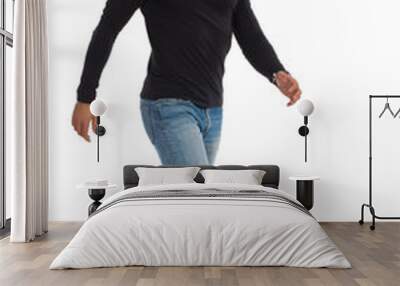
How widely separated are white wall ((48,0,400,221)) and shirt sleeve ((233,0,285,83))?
8 cm

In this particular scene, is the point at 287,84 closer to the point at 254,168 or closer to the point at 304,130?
the point at 304,130

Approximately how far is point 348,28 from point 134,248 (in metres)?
4.17

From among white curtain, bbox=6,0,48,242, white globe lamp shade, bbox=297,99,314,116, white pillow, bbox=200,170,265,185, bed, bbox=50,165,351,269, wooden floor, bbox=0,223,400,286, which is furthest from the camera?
white globe lamp shade, bbox=297,99,314,116

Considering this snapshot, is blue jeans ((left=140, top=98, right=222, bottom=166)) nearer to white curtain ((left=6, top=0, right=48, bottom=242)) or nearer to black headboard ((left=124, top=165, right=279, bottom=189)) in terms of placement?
black headboard ((left=124, top=165, right=279, bottom=189))

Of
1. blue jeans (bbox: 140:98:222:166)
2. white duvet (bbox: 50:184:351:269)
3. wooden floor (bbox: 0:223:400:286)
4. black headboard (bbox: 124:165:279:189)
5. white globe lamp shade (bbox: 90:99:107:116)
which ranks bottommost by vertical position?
wooden floor (bbox: 0:223:400:286)

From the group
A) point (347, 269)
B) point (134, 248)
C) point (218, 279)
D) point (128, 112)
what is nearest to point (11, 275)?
point (134, 248)

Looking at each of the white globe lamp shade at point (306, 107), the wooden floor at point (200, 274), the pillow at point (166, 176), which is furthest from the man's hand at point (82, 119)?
the white globe lamp shade at point (306, 107)

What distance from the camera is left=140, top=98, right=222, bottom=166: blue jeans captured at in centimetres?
688

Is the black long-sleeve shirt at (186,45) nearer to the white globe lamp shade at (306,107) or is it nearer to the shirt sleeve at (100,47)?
the shirt sleeve at (100,47)

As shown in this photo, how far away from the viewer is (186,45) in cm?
688

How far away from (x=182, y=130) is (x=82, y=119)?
1262mm

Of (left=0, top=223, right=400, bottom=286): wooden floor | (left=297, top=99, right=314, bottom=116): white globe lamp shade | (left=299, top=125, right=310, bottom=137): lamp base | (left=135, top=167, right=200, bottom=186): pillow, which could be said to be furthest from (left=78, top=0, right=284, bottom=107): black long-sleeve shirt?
(left=0, top=223, right=400, bottom=286): wooden floor

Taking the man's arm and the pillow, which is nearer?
the pillow

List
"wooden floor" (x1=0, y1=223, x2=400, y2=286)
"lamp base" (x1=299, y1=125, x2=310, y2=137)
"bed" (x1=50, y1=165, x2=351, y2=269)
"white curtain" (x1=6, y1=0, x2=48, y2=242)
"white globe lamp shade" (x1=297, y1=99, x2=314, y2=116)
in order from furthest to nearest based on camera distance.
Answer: "lamp base" (x1=299, y1=125, x2=310, y2=137) → "white globe lamp shade" (x1=297, y1=99, x2=314, y2=116) → "white curtain" (x1=6, y1=0, x2=48, y2=242) → "bed" (x1=50, y1=165, x2=351, y2=269) → "wooden floor" (x1=0, y1=223, x2=400, y2=286)
